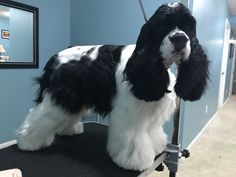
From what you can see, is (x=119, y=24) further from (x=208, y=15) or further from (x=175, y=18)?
(x=175, y=18)

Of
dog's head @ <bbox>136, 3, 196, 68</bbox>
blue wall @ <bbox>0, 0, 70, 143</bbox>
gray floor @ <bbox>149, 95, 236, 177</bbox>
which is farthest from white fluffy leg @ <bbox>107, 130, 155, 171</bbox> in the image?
blue wall @ <bbox>0, 0, 70, 143</bbox>

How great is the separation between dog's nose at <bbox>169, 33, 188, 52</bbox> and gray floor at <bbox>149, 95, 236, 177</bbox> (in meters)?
1.62

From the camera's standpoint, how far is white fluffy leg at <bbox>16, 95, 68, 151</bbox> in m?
1.17

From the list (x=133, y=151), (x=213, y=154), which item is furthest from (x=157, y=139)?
(x=213, y=154)

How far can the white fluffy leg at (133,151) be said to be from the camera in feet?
3.42

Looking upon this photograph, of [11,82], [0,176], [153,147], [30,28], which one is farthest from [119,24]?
[0,176]

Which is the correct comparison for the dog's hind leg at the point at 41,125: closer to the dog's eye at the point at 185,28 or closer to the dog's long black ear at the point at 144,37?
the dog's long black ear at the point at 144,37

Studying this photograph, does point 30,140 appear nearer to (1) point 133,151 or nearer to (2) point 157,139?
(1) point 133,151

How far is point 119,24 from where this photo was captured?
2.49m

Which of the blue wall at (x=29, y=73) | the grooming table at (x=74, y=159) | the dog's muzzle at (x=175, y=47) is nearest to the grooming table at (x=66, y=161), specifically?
the grooming table at (x=74, y=159)

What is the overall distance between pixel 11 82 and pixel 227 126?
10.5ft

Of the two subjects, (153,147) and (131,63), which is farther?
(153,147)

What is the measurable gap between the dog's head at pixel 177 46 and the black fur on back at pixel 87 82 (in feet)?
0.66

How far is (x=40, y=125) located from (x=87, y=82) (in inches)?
11.9
